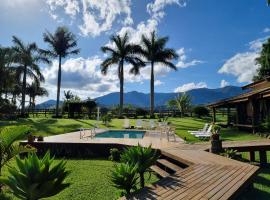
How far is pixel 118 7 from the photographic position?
53.7 feet

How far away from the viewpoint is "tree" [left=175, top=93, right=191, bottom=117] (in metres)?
39.2

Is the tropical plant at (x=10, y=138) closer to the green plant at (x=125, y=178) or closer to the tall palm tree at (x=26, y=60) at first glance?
the green plant at (x=125, y=178)

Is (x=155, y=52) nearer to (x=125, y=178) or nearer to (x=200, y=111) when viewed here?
(x=200, y=111)

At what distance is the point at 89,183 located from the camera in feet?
24.3

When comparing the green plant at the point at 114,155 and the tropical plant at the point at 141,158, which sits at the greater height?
the tropical plant at the point at 141,158

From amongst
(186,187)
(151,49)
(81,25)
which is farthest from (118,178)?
(151,49)

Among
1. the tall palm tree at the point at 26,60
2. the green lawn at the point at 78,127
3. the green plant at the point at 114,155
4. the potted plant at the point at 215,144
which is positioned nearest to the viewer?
the potted plant at the point at 215,144

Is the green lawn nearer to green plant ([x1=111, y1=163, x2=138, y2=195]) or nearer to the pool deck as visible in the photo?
the pool deck

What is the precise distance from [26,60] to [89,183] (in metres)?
31.3

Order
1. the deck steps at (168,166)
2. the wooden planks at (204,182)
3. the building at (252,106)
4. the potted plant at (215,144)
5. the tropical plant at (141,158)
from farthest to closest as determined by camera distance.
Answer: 1. the building at (252,106)
2. the potted plant at (215,144)
3. the deck steps at (168,166)
4. the tropical plant at (141,158)
5. the wooden planks at (204,182)

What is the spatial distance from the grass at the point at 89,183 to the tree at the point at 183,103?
29.8 m

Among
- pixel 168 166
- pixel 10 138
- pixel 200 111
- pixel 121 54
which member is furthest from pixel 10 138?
pixel 200 111

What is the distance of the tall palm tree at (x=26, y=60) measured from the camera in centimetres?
3516

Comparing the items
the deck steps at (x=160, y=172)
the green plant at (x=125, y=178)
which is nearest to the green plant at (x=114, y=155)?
the deck steps at (x=160, y=172)
